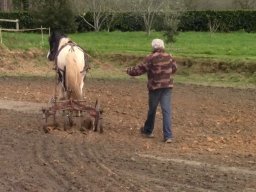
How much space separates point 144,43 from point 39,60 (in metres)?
6.61

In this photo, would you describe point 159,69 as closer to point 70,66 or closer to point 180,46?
point 70,66

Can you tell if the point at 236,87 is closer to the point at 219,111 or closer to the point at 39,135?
the point at 219,111

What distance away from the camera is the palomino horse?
457 inches

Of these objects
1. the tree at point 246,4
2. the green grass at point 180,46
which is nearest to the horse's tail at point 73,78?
the green grass at point 180,46

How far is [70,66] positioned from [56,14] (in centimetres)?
2492

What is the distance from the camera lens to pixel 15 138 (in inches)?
417

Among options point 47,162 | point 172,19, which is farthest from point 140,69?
point 172,19

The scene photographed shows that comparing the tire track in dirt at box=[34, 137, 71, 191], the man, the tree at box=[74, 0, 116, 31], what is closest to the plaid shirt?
the man

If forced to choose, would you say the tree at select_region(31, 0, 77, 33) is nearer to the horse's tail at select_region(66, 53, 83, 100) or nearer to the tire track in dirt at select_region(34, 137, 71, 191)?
the horse's tail at select_region(66, 53, 83, 100)

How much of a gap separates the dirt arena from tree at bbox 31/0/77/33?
64.5 feet

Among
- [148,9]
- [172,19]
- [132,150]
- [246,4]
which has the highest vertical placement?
[246,4]

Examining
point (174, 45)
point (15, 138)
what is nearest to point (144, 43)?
point (174, 45)

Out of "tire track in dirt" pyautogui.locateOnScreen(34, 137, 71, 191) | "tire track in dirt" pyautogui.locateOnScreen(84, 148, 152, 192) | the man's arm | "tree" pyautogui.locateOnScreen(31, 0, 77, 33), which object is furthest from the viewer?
"tree" pyautogui.locateOnScreen(31, 0, 77, 33)

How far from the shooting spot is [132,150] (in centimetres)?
981
